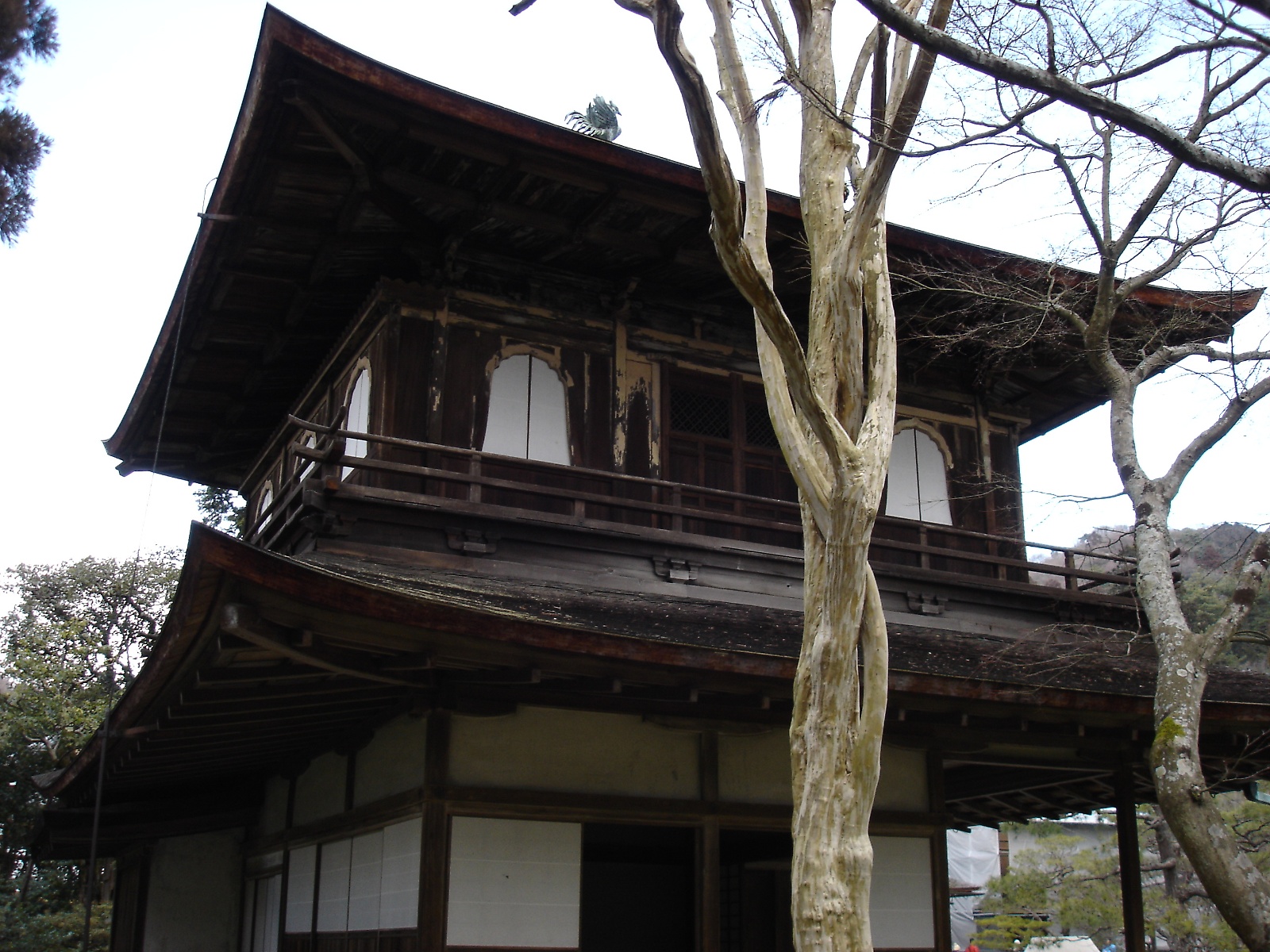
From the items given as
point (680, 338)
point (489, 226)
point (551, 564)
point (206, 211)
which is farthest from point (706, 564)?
point (206, 211)

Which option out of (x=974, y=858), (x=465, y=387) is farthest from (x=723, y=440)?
(x=974, y=858)

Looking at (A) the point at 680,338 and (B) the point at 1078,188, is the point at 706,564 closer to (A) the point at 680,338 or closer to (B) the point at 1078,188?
(A) the point at 680,338

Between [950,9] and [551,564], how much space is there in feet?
16.6

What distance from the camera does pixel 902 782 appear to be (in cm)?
938

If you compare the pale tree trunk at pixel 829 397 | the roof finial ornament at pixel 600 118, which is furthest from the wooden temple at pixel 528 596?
the roof finial ornament at pixel 600 118

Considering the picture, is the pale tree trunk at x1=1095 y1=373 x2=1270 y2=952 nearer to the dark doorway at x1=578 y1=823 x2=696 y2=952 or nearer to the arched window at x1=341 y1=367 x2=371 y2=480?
the dark doorway at x1=578 y1=823 x2=696 y2=952

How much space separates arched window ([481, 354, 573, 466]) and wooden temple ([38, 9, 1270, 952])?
0.12 feet

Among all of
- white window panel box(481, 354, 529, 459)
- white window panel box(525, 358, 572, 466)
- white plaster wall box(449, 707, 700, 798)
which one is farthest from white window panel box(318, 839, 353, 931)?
white window panel box(525, 358, 572, 466)

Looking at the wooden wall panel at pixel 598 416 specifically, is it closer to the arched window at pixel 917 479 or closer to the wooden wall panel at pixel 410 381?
the wooden wall panel at pixel 410 381

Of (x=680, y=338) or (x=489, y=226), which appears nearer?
(x=489, y=226)

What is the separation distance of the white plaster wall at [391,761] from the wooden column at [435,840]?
0.43 ft

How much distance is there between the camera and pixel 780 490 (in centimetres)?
1156

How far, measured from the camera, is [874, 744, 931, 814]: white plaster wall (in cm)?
925

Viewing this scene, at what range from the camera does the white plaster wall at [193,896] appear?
39.9 ft
